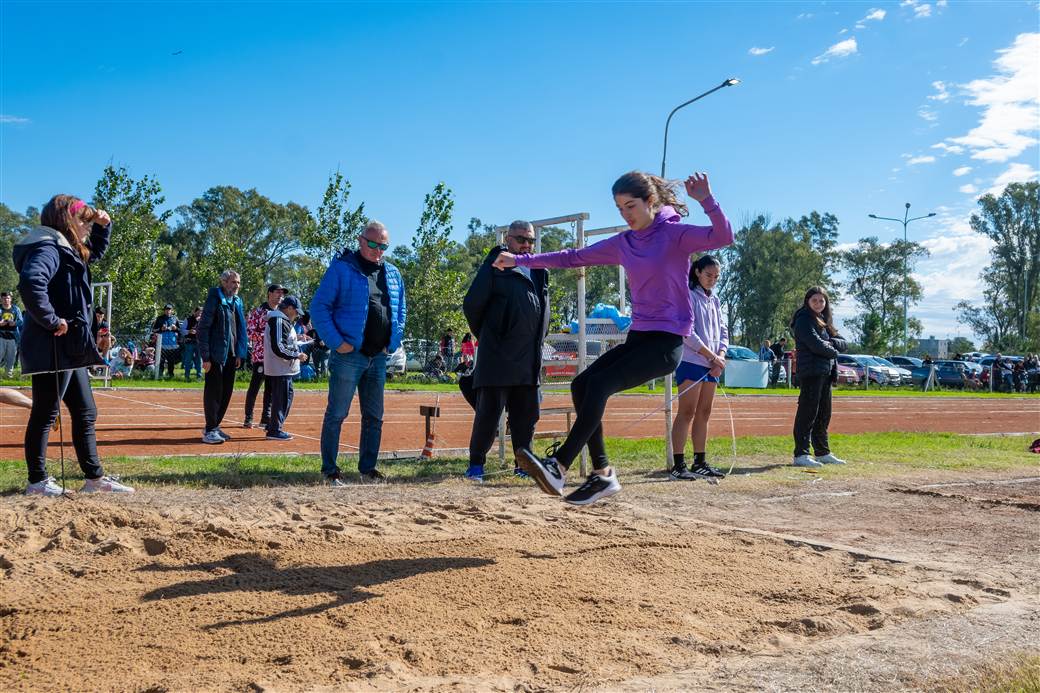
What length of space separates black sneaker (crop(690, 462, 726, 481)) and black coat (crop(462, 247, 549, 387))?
1963 mm

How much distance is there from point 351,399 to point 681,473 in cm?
309

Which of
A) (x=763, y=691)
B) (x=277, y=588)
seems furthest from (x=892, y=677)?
(x=277, y=588)

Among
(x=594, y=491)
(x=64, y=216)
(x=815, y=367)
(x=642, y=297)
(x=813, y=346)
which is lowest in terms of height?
(x=594, y=491)

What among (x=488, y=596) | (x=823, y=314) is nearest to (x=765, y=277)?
(x=823, y=314)

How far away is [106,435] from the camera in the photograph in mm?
10445

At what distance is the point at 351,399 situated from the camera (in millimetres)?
7277

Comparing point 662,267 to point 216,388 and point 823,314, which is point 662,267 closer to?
point 823,314

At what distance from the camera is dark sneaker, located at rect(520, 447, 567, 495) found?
476cm

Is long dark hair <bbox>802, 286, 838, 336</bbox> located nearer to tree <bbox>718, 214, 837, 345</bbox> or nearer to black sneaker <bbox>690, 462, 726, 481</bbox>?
black sneaker <bbox>690, 462, 726, 481</bbox>

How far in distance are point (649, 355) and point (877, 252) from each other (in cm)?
7743

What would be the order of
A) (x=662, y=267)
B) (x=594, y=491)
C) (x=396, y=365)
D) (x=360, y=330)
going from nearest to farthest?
(x=594, y=491) < (x=662, y=267) < (x=360, y=330) < (x=396, y=365)

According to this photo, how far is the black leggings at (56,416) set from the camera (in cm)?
602

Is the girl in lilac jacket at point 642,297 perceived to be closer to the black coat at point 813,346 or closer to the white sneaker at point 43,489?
the white sneaker at point 43,489

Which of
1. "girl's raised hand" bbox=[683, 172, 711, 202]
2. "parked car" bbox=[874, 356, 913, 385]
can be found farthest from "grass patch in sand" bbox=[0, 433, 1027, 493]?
"parked car" bbox=[874, 356, 913, 385]
